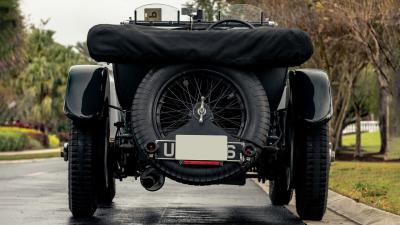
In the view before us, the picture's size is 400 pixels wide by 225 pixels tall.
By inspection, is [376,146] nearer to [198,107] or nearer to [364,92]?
[364,92]

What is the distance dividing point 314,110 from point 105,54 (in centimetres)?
199

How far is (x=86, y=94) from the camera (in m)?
8.89

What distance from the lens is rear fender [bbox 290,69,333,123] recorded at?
8.88m

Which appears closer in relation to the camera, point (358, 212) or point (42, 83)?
point (358, 212)

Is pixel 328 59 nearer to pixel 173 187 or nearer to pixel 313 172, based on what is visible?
pixel 173 187

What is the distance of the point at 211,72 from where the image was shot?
842cm

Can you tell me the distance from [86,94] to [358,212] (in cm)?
335

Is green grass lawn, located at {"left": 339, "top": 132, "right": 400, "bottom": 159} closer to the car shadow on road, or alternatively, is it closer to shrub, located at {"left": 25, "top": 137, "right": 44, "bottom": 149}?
shrub, located at {"left": 25, "top": 137, "right": 44, "bottom": 149}

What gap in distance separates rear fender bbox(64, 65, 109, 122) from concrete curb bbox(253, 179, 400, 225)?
2.84 m

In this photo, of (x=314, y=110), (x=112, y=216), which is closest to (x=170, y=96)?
(x=314, y=110)

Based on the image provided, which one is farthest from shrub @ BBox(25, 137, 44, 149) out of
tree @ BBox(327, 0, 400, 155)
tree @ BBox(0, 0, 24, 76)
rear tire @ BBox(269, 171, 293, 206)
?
rear tire @ BBox(269, 171, 293, 206)

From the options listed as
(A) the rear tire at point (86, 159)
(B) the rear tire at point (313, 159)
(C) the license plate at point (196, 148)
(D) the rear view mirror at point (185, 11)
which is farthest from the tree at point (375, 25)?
(C) the license plate at point (196, 148)

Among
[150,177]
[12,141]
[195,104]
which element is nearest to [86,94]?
[150,177]

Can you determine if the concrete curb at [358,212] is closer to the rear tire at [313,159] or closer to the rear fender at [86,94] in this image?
the rear tire at [313,159]
